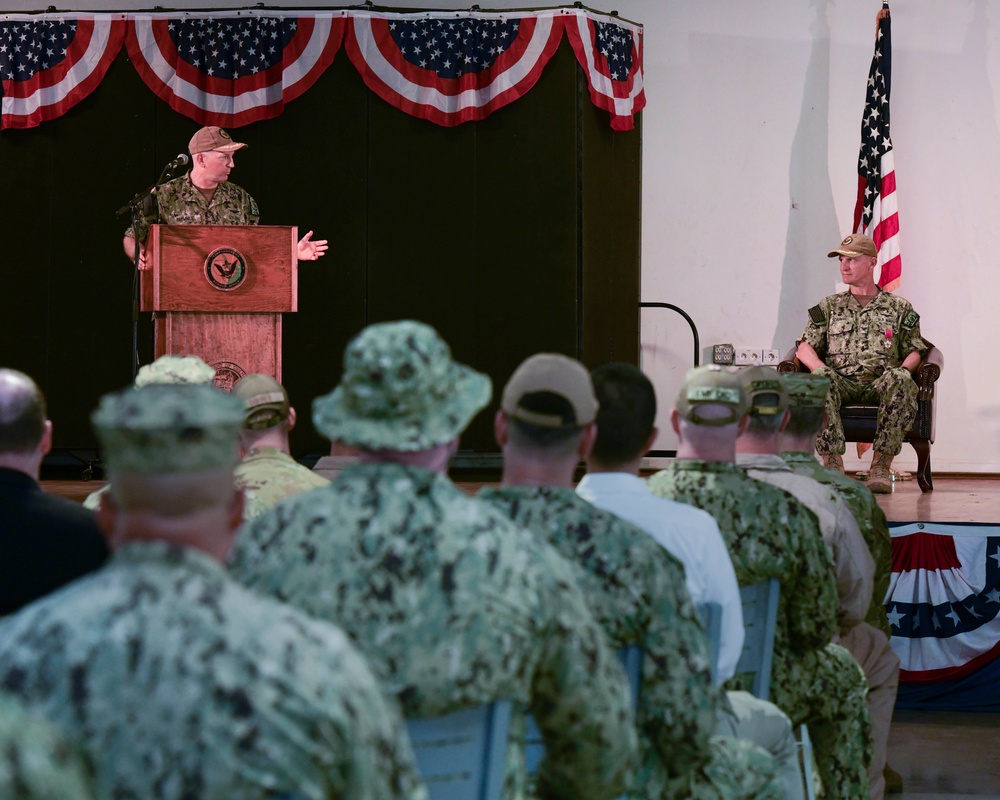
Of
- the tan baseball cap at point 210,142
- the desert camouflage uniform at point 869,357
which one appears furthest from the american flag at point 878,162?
the tan baseball cap at point 210,142

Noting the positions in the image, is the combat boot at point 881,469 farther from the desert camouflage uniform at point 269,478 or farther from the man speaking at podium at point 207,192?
the desert camouflage uniform at point 269,478

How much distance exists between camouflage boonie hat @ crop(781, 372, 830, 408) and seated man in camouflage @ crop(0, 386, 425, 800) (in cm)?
256

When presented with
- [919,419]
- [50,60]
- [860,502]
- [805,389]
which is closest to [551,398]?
[805,389]

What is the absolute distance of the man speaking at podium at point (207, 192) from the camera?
5.97 metres

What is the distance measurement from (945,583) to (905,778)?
0.89 m

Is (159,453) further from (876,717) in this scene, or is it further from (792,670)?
(876,717)

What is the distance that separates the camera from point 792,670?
2.66 meters

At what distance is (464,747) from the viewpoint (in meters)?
1.35

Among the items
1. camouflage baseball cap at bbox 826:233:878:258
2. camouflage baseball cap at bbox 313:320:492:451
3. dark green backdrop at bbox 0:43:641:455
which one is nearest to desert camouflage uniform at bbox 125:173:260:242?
dark green backdrop at bbox 0:43:641:455

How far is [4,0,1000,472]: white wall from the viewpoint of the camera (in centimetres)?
864

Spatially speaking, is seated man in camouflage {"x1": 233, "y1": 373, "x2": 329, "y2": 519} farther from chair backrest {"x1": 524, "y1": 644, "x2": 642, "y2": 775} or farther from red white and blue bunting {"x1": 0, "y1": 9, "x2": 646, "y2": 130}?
red white and blue bunting {"x1": 0, "y1": 9, "x2": 646, "y2": 130}

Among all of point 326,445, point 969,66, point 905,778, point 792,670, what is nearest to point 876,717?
point 905,778

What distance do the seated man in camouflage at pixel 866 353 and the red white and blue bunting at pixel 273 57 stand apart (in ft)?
6.13

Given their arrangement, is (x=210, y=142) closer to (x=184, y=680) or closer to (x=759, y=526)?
(x=759, y=526)
